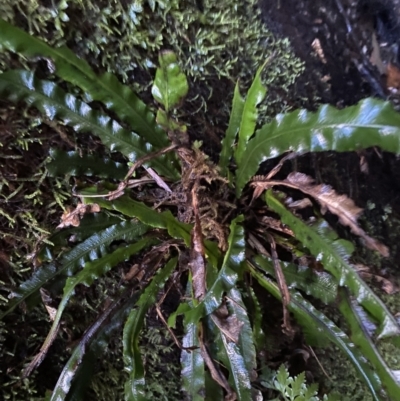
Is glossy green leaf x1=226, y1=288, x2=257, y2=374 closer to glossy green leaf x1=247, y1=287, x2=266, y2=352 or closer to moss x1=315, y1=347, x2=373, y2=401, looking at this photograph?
glossy green leaf x1=247, y1=287, x2=266, y2=352

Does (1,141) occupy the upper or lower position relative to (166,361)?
upper

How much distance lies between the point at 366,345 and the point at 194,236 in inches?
16.7

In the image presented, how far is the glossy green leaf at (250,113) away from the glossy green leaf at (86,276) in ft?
1.01

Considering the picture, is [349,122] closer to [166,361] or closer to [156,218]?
[156,218]

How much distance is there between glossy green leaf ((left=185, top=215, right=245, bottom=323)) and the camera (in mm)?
854

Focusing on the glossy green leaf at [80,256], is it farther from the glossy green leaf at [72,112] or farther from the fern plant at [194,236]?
the glossy green leaf at [72,112]

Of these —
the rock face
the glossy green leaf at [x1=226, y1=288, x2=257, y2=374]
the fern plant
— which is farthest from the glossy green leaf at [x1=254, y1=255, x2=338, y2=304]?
the rock face

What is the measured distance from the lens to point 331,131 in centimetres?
78

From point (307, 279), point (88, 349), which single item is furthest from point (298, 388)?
point (88, 349)

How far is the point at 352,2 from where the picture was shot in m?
1.14

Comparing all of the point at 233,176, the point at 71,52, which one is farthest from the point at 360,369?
the point at 71,52

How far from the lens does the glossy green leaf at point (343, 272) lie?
0.86 meters

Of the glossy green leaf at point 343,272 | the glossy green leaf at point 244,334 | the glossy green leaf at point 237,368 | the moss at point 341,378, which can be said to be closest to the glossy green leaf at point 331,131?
the glossy green leaf at point 343,272

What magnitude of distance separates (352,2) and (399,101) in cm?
28
